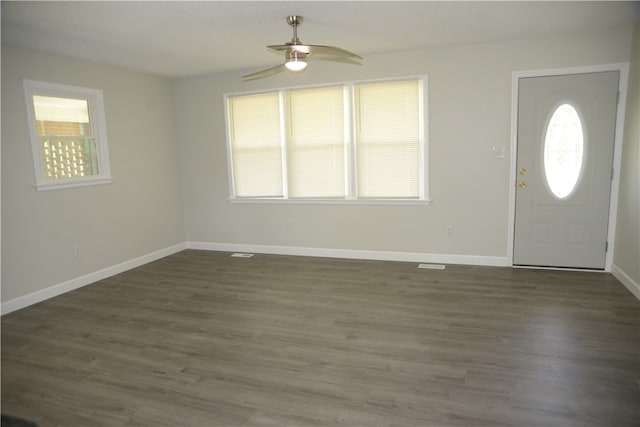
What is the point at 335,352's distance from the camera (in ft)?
9.89

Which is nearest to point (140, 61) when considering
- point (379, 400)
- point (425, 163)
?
point (425, 163)

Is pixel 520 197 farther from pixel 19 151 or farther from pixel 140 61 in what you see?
pixel 19 151

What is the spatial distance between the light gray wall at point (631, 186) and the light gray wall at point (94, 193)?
5.62 m

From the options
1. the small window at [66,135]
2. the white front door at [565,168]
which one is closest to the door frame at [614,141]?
the white front door at [565,168]

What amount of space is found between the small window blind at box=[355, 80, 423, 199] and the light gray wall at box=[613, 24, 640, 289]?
81.0 inches

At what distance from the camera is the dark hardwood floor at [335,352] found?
2.35 meters

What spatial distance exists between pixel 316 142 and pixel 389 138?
3.16 ft

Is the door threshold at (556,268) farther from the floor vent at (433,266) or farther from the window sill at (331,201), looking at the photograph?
the window sill at (331,201)

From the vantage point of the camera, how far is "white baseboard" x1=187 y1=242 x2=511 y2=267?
197 inches

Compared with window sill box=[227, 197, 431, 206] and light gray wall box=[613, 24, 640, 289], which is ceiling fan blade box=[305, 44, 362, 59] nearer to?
window sill box=[227, 197, 431, 206]

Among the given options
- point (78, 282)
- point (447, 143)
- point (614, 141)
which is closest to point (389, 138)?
point (447, 143)

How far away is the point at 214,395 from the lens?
2.54 m

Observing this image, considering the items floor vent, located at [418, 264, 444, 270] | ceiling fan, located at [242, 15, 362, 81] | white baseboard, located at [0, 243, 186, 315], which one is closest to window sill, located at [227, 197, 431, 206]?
floor vent, located at [418, 264, 444, 270]

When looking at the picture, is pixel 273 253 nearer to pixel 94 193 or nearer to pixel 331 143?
pixel 331 143
